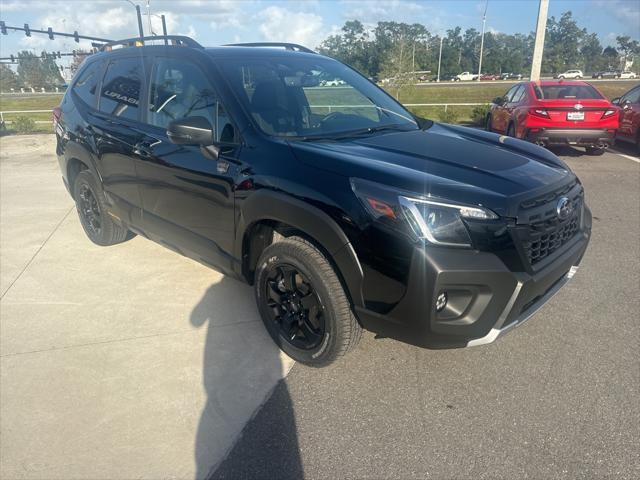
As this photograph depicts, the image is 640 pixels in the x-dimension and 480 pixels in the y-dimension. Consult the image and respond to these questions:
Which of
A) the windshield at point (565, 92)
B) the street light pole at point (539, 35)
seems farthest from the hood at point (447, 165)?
the street light pole at point (539, 35)

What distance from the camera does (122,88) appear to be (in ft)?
13.2

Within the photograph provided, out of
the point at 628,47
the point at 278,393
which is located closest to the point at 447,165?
the point at 278,393

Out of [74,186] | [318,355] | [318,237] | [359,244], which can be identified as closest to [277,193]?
[318,237]

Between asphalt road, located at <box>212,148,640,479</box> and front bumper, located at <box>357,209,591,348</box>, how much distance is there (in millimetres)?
428

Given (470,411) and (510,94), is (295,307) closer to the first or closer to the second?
(470,411)

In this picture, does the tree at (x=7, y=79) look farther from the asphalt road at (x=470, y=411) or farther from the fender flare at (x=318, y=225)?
the asphalt road at (x=470, y=411)

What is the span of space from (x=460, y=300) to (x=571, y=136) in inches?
300

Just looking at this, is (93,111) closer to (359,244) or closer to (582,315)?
(359,244)

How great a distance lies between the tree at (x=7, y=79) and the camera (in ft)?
257

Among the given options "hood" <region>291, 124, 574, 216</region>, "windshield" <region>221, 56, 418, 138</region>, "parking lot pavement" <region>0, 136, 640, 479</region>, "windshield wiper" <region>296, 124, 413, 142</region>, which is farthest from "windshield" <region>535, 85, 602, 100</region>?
"hood" <region>291, 124, 574, 216</region>

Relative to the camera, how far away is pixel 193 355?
3.12 meters

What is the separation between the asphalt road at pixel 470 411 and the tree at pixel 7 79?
91.9m

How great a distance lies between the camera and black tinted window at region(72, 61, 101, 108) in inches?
176

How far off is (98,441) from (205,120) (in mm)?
1846
